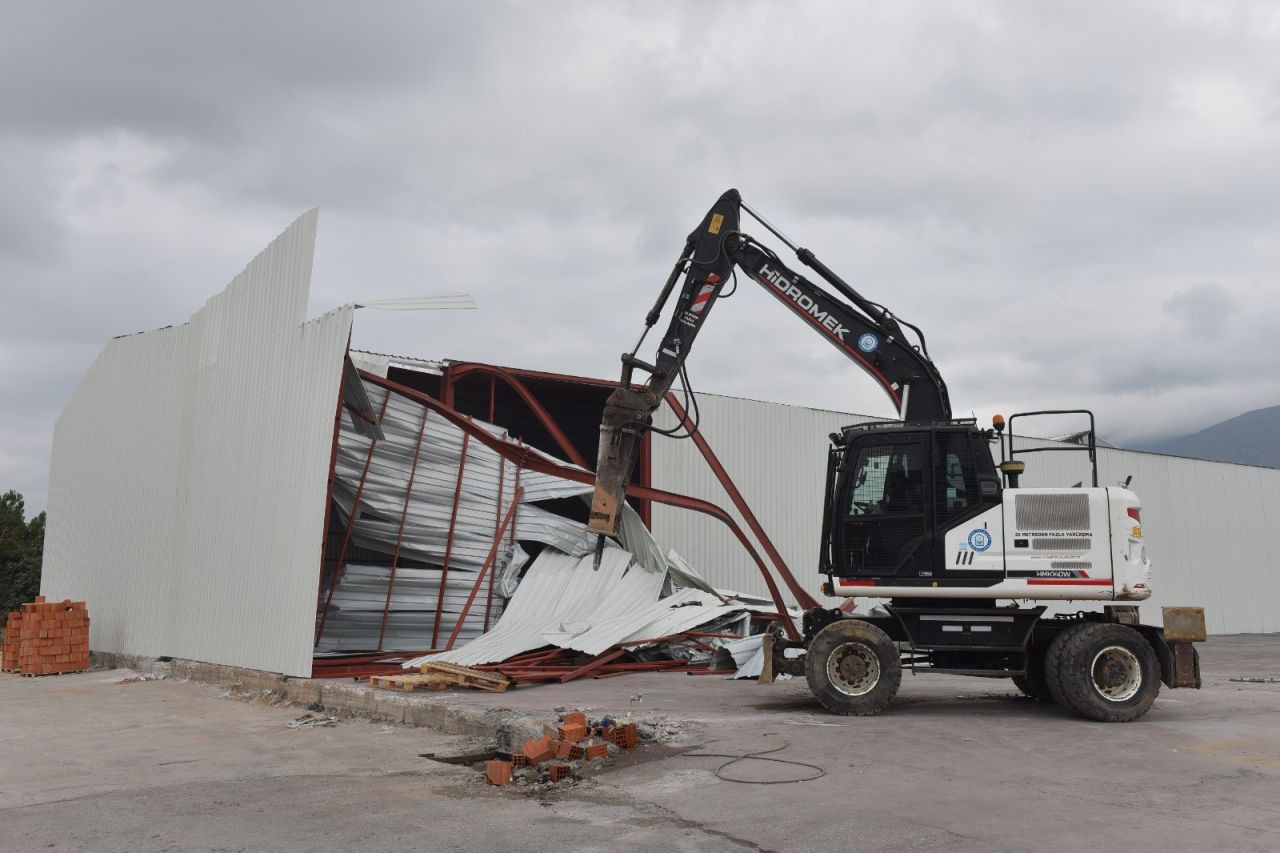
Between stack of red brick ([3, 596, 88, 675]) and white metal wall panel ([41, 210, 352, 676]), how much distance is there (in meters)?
0.70

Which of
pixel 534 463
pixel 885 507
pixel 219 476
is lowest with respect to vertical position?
pixel 885 507

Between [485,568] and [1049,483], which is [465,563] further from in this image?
[1049,483]

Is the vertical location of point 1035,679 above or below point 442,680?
above

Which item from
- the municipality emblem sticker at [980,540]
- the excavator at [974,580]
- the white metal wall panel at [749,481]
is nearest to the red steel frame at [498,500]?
the white metal wall panel at [749,481]

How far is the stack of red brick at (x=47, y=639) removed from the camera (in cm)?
2155

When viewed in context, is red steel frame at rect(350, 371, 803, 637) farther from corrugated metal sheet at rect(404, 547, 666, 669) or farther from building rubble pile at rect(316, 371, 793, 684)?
corrugated metal sheet at rect(404, 547, 666, 669)

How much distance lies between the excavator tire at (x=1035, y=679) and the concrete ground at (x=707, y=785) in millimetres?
173

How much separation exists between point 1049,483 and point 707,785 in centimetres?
2441

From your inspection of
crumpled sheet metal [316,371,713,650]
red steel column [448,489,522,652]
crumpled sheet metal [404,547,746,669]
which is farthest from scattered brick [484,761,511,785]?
red steel column [448,489,522,652]

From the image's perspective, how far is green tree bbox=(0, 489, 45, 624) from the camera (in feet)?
141

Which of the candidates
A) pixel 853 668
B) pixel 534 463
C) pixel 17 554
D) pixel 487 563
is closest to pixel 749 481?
pixel 534 463

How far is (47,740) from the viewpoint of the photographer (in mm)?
11828

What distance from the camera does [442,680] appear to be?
520 inches

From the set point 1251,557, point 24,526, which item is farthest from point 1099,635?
point 24,526
